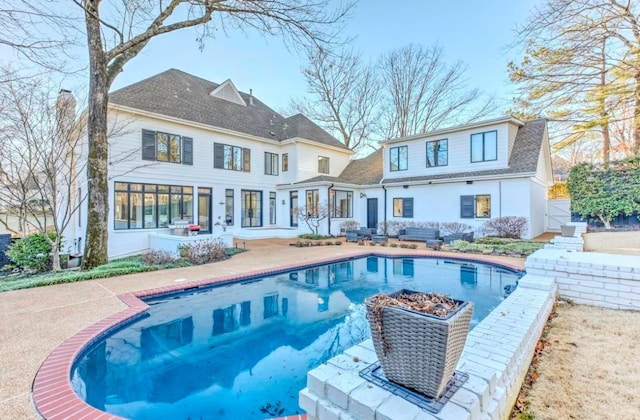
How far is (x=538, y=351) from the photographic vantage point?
3.60 meters

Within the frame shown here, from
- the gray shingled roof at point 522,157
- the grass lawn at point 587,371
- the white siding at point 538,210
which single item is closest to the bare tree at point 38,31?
the grass lawn at point 587,371

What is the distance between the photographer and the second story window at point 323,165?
66.6ft

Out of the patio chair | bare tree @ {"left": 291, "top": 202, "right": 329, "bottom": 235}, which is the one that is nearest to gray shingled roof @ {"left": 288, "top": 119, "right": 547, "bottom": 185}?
bare tree @ {"left": 291, "top": 202, "right": 329, "bottom": 235}

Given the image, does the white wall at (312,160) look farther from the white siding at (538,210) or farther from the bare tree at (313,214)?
the white siding at (538,210)

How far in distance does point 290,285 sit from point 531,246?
28.7ft

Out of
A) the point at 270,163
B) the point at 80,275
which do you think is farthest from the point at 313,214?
the point at 80,275

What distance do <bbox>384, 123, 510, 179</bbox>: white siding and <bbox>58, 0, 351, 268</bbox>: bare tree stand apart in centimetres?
887

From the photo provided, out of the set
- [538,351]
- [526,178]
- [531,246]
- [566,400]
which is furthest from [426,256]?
[566,400]

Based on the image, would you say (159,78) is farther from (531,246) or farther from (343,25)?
(531,246)

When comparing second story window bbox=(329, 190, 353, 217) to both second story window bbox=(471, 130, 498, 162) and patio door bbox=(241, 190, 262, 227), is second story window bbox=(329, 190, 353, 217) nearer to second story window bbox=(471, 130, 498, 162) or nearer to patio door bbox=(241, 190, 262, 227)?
patio door bbox=(241, 190, 262, 227)

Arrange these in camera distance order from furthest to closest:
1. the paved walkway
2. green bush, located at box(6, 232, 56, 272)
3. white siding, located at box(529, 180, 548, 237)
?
white siding, located at box(529, 180, 548, 237), green bush, located at box(6, 232, 56, 272), the paved walkway

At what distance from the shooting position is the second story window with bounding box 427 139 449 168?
1619cm

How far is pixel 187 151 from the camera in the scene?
49.3ft

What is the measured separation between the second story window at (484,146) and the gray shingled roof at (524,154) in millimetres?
713
